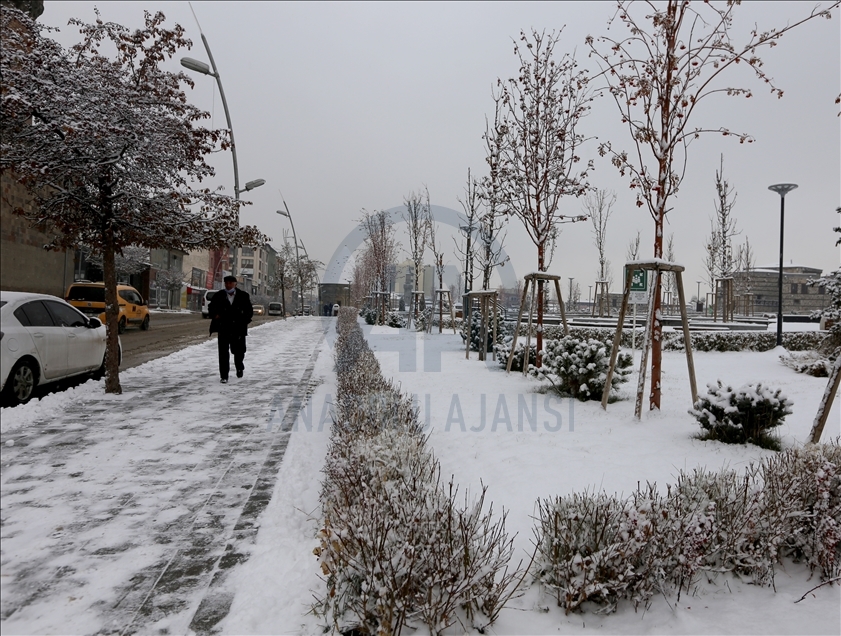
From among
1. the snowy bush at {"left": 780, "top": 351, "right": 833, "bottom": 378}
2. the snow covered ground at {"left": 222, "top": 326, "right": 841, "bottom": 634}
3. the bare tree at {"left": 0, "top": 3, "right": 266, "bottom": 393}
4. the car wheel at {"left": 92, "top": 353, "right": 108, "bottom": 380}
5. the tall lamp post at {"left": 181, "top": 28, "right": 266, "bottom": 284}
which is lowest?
the snow covered ground at {"left": 222, "top": 326, "right": 841, "bottom": 634}

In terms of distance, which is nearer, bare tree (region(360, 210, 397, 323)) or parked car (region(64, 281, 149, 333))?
parked car (region(64, 281, 149, 333))

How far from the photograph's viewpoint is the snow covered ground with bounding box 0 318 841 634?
47.5 inches

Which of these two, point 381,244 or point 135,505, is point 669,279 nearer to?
point 381,244

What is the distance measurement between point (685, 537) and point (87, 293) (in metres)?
20.8

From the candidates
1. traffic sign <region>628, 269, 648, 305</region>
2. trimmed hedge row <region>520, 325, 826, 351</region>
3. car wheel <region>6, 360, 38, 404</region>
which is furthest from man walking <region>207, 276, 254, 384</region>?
trimmed hedge row <region>520, 325, 826, 351</region>

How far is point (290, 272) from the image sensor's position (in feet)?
180

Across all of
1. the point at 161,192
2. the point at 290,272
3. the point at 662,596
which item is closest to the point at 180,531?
the point at 662,596

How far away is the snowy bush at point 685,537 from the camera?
3021mm

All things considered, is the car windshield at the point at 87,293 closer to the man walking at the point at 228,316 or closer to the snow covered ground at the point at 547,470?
the man walking at the point at 228,316

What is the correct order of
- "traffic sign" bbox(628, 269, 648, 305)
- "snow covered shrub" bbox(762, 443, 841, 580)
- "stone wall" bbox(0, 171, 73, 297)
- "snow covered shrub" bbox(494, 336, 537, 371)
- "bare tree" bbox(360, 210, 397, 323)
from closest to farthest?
"stone wall" bbox(0, 171, 73, 297) → "snow covered shrub" bbox(762, 443, 841, 580) → "traffic sign" bbox(628, 269, 648, 305) → "snow covered shrub" bbox(494, 336, 537, 371) → "bare tree" bbox(360, 210, 397, 323)

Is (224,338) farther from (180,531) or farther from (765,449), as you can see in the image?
(765,449)

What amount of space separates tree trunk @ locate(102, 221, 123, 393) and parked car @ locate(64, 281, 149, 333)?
7.94m

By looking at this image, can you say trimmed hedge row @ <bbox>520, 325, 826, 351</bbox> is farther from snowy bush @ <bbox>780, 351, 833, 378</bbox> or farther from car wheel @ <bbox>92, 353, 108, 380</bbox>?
car wheel @ <bbox>92, 353, 108, 380</bbox>

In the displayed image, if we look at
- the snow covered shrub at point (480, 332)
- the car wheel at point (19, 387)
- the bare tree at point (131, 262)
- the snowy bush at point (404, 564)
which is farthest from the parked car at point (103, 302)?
the bare tree at point (131, 262)
